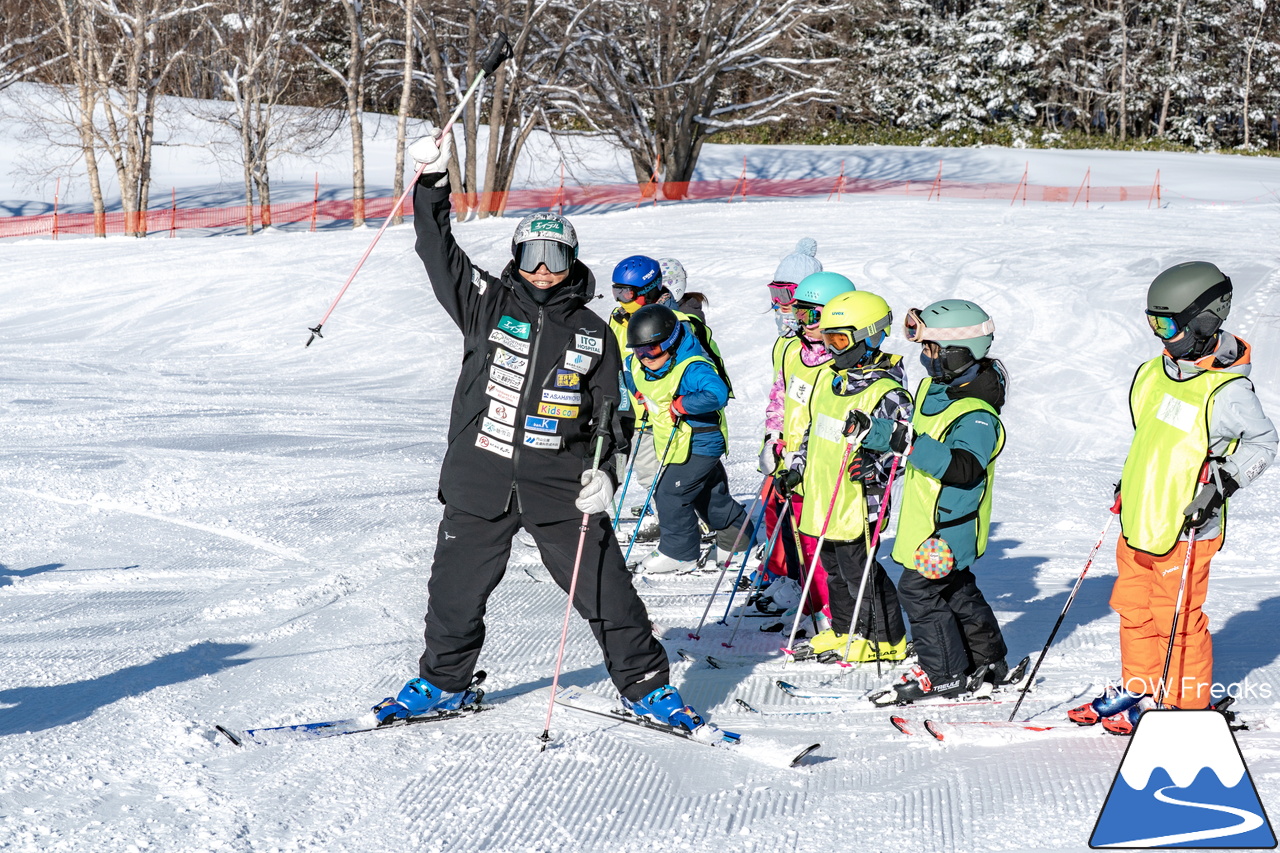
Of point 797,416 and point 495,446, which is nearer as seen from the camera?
point 495,446

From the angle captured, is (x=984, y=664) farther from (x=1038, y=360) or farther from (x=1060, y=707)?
(x=1038, y=360)

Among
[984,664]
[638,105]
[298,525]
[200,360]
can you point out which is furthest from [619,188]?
[984,664]

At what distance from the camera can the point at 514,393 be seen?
3.87 metres

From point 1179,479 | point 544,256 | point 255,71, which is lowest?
point 1179,479

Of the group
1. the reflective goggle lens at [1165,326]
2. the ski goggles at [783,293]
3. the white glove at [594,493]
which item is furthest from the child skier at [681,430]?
the reflective goggle lens at [1165,326]

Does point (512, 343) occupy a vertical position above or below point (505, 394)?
above

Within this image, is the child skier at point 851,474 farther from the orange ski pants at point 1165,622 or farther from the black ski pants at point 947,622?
the orange ski pants at point 1165,622

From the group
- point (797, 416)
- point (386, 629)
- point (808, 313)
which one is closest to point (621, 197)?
point (797, 416)

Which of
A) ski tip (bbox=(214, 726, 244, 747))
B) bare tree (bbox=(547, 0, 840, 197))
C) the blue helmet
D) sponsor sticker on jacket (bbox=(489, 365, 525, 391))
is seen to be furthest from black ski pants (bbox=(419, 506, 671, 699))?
bare tree (bbox=(547, 0, 840, 197))

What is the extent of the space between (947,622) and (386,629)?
97.1 inches

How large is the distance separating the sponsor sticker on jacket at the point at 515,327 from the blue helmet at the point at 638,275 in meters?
2.73

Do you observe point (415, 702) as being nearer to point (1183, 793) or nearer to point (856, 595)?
point (856, 595)

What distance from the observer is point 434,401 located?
12945mm

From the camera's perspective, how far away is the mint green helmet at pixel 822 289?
5.34m
